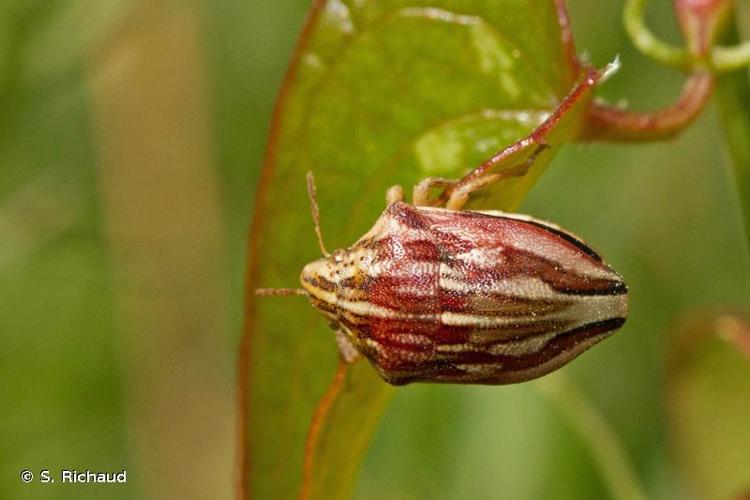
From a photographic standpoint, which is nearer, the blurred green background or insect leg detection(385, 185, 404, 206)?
insect leg detection(385, 185, 404, 206)

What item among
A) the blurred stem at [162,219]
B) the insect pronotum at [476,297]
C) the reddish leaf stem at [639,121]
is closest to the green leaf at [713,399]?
the insect pronotum at [476,297]

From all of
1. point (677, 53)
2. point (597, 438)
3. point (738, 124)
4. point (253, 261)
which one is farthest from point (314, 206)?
point (597, 438)

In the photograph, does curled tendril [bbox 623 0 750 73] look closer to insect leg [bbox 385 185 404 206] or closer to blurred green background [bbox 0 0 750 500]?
insect leg [bbox 385 185 404 206]

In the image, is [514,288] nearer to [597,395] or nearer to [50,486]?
[597,395]

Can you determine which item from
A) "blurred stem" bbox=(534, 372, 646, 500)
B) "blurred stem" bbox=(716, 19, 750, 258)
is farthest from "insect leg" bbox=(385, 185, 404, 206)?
"blurred stem" bbox=(534, 372, 646, 500)

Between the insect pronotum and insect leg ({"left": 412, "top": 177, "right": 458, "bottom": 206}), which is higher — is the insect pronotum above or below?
below

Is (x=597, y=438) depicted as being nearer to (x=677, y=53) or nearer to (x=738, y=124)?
(x=738, y=124)

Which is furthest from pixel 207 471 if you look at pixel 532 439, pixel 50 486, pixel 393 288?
pixel 393 288
